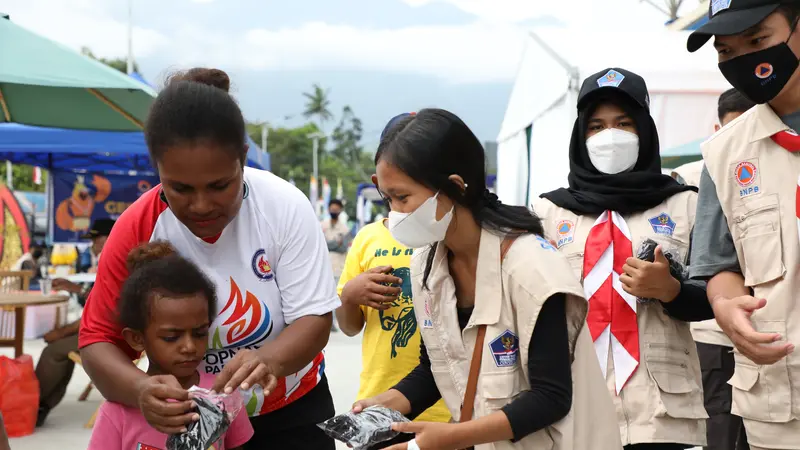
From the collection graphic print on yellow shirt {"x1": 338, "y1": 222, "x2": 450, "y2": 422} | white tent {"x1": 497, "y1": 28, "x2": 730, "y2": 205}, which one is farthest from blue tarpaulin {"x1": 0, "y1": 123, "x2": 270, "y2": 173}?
graphic print on yellow shirt {"x1": 338, "y1": 222, "x2": 450, "y2": 422}

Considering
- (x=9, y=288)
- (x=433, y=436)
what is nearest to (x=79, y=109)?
(x=9, y=288)

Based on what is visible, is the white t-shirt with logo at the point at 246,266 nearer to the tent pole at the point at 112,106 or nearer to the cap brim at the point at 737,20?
the cap brim at the point at 737,20

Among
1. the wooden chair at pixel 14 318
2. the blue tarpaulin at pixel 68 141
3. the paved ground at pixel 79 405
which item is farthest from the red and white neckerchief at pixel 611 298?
the blue tarpaulin at pixel 68 141

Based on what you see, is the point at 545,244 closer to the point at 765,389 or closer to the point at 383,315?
the point at 765,389

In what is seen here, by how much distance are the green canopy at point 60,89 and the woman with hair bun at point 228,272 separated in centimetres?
275

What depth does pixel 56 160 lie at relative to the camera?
14562mm

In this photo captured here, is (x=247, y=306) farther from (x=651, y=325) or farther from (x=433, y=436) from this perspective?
(x=651, y=325)

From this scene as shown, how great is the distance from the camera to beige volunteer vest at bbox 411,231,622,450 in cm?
212

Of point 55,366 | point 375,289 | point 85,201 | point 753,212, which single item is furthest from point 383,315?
point 85,201

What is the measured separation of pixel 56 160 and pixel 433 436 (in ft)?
45.6

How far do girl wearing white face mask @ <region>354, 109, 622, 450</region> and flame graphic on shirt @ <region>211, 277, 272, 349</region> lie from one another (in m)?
0.36

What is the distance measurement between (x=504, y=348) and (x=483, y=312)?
10 centimetres

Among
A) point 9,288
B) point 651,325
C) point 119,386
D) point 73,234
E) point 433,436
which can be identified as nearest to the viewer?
point 433,436

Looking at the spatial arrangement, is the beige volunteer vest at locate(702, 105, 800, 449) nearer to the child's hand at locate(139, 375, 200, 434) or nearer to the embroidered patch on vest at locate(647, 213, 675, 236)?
the embroidered patch on vest at locate(647, 213, 675, 236)
